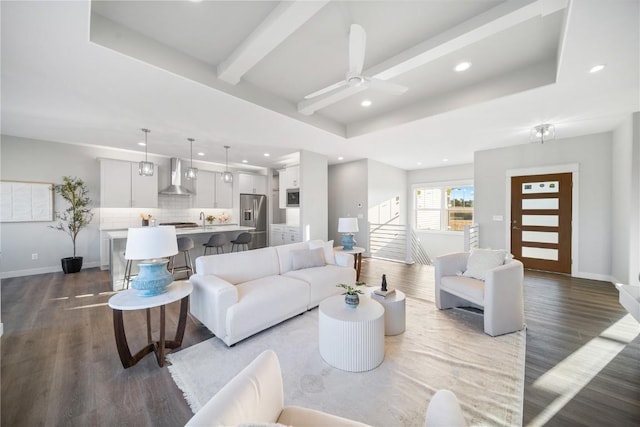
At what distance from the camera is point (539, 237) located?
16.1ft

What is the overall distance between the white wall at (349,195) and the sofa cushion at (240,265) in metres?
3.60

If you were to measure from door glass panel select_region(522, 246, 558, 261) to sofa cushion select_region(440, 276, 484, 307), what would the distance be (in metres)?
3.29

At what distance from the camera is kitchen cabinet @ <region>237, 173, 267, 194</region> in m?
7.30

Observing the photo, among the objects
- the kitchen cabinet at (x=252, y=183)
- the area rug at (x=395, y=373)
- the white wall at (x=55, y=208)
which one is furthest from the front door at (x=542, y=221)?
the white wall at (x=55, y=208)

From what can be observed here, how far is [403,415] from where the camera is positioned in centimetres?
152

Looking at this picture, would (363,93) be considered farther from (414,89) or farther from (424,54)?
(424,54)

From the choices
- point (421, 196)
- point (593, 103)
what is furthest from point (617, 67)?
point (421, 196)

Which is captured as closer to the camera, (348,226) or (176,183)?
(348,226)

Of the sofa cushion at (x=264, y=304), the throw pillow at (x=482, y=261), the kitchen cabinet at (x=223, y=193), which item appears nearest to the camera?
the sofa cushion at (x=264, y=304)

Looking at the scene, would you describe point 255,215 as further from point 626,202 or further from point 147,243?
point 626,202

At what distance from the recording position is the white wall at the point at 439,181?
7301mm

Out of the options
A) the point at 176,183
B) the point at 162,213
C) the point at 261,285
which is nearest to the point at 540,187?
the point at 261,285

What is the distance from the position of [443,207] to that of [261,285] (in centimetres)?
689

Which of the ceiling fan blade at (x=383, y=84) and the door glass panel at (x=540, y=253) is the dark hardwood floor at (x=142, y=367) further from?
the ceiling fan blade at (x=383, y=84)
